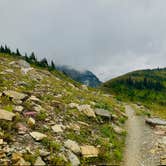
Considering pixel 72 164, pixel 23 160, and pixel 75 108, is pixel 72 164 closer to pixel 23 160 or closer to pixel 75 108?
pixel 23 160

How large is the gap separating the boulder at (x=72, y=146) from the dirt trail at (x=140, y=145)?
3.40 meters

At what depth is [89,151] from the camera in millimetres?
19188

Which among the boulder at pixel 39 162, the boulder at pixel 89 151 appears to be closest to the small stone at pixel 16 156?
the boulder at pixel 39 162

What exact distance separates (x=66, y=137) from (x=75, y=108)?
8313mm

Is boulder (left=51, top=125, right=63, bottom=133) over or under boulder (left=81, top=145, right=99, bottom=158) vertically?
over

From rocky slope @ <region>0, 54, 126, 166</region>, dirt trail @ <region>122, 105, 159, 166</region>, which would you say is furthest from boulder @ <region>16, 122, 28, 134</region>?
dirt trail @ <region>122, 105, 159, 166</region>

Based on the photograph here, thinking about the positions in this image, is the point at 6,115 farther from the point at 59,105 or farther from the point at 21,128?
the point at 59,105

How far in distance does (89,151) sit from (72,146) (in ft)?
3.89

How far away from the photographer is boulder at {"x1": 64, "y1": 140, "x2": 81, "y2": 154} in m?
18.7

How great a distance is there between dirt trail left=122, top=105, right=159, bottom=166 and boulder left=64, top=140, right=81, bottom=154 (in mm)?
3396

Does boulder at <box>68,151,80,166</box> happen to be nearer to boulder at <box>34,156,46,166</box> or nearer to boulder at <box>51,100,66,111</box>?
boulder at <box>34,156,46,166</box>

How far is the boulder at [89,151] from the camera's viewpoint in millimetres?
18750

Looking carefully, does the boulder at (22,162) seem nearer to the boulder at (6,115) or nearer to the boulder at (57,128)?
the boulder at (6,115)

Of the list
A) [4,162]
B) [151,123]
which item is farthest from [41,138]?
[151,123]
